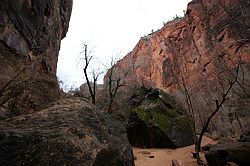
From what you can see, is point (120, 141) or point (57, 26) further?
point (57, 26)

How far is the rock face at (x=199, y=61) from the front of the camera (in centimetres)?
3100

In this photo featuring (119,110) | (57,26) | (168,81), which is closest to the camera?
(57,26)

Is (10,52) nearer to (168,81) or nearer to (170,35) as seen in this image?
(168,81)

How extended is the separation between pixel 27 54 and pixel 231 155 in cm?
1178

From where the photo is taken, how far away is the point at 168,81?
51.9 m

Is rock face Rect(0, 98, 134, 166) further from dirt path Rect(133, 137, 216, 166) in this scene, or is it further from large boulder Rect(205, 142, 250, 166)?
dirt path Rect(133, 137, 216, 166)

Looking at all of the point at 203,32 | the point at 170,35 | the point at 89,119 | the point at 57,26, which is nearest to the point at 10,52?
the point at 57,26

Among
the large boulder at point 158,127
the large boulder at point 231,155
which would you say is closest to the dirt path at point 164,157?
the large boulder at point 158,127

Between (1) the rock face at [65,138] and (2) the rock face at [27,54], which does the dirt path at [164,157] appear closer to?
(2) the rock face at [27,54]

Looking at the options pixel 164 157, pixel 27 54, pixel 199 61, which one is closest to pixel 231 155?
pixel 164 157

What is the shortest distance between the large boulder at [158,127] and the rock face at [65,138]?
14.7 metres

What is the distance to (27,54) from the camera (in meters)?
15.7

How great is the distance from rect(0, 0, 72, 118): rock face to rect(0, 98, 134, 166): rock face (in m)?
2.73

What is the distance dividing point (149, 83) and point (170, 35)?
10721mm
